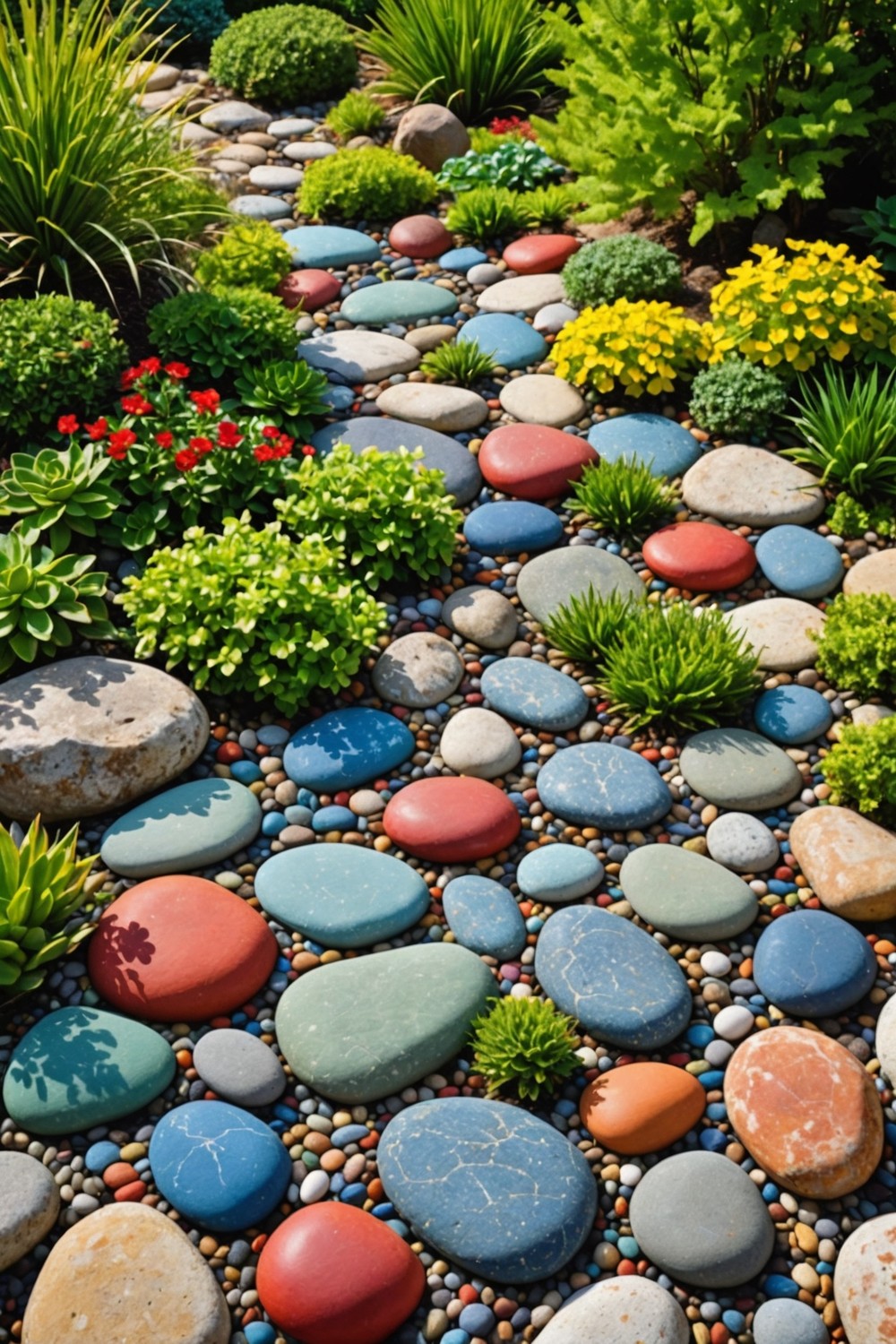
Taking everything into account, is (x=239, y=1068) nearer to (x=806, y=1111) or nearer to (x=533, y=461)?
(x=806, y=1111)

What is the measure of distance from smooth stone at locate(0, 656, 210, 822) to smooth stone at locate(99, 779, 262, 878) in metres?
0.13

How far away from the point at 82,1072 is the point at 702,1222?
193 cm

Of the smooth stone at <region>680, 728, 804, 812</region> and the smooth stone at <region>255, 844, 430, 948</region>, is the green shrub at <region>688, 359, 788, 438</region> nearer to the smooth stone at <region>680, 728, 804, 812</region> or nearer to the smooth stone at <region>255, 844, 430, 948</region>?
the smooth stone at <region>680, 728, 804, 812</region>

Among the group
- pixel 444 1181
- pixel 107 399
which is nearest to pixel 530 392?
pixel 107 399

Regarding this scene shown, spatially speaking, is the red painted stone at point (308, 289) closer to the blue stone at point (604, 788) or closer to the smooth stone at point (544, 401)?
the smooth stone at point (544, 401)

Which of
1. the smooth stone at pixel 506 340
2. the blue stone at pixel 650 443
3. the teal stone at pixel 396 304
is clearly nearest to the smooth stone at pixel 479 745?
the blue stone at pixel 650 443

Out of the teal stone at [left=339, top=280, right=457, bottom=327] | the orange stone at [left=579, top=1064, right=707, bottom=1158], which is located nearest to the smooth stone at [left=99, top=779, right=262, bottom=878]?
the orange stone at [left=579, top=1064, right=707, bottom=1158]

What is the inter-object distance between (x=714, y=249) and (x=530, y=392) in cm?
174

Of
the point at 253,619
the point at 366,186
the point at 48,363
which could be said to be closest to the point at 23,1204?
the point at 253,619

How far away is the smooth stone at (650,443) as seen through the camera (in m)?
6.54

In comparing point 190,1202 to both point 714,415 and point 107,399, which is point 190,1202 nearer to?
point 107,399

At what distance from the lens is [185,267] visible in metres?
7.38

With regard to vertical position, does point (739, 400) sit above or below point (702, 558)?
above

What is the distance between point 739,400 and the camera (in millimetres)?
6562
